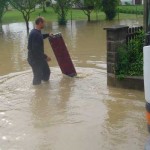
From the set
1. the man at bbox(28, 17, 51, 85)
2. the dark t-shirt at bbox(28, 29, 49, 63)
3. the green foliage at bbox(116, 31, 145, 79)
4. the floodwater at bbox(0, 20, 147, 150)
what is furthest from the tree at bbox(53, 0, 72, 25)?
the green foliage at bbox(116, 31, 145, 79)

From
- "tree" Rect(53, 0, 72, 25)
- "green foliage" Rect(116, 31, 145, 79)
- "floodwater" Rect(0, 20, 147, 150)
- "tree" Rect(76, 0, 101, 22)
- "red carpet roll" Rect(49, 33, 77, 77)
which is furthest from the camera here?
"tree" Rect(76, 0, 101, 22)

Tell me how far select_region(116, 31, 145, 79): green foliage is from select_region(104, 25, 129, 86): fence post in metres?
0.12

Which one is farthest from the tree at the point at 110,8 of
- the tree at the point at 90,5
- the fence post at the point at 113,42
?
the fence post at the point at 113,42

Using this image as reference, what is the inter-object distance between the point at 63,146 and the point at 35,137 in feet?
1.99

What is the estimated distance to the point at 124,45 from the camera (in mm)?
9578

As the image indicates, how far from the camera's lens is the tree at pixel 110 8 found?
32625 mm

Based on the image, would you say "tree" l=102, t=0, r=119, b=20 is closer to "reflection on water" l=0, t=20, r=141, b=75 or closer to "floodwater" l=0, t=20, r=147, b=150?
"reflection on water" l=0, t=20, r=141, b=75

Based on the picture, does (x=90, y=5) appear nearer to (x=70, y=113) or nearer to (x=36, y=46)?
(x=36, y=46)

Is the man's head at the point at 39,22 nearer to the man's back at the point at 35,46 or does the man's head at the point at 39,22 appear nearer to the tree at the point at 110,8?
the man's back at the point at 35,46

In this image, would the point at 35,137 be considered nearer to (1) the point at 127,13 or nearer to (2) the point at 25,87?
(2) the point at 25,87

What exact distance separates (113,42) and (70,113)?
246cm

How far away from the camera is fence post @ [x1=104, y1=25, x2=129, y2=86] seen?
9297 mm

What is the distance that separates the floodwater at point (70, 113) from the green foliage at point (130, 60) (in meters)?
0.46

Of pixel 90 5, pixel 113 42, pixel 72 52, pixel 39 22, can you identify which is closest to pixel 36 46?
pixel 39 22
